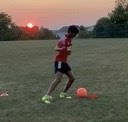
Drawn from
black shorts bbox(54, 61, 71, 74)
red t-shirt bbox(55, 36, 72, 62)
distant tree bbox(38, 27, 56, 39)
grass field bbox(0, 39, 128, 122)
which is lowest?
distant tree bbox(38, 27, 56, 39)

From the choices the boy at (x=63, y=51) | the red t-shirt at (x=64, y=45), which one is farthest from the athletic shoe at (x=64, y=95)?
the red t-shirt at (x=64, y=45)

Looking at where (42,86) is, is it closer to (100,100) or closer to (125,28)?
(100,100)

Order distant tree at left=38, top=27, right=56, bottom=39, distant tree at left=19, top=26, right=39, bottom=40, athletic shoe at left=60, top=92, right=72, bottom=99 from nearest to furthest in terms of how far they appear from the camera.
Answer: athletic shoe at left=60, top=92, right=72, bottom=99 → distant tree at left=19, top=26, right=39, bottom=40 → distant tree at left=38, top=27, right=56, bottom=39

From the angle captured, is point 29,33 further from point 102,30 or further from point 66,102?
point 66,102

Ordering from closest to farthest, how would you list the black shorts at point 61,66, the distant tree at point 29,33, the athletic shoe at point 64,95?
the black shorts at point 61,66 → the athletic shoe at point 64,95 → the distant tree at point 29,33

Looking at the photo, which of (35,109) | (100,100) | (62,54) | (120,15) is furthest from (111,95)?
(120,15)

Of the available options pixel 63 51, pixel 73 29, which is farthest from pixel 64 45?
pixel 73 29

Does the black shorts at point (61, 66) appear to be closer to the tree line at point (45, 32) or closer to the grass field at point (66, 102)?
the grass field at point (66, 102)

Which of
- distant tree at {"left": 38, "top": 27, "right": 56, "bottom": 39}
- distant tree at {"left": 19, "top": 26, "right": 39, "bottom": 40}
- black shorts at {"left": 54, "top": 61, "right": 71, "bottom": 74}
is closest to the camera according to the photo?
black shorts at {"left": 54, "top": 61, "right": 71, "bottom": 74}

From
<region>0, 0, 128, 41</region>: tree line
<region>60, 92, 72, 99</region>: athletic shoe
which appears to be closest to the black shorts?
<region>60, 92, 72, 99</region>: athletic shoe

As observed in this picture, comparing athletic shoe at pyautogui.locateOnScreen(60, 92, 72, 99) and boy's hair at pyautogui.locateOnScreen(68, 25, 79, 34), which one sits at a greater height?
boy's hair at pyautogui.locateOnScreen(68, 25, 79, 34)

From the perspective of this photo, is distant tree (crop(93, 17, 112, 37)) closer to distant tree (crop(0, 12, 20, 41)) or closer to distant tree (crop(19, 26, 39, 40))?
distant tree (crop(19, 26, 39, 40))

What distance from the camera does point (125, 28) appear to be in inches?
2697

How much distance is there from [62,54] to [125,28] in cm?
5834
